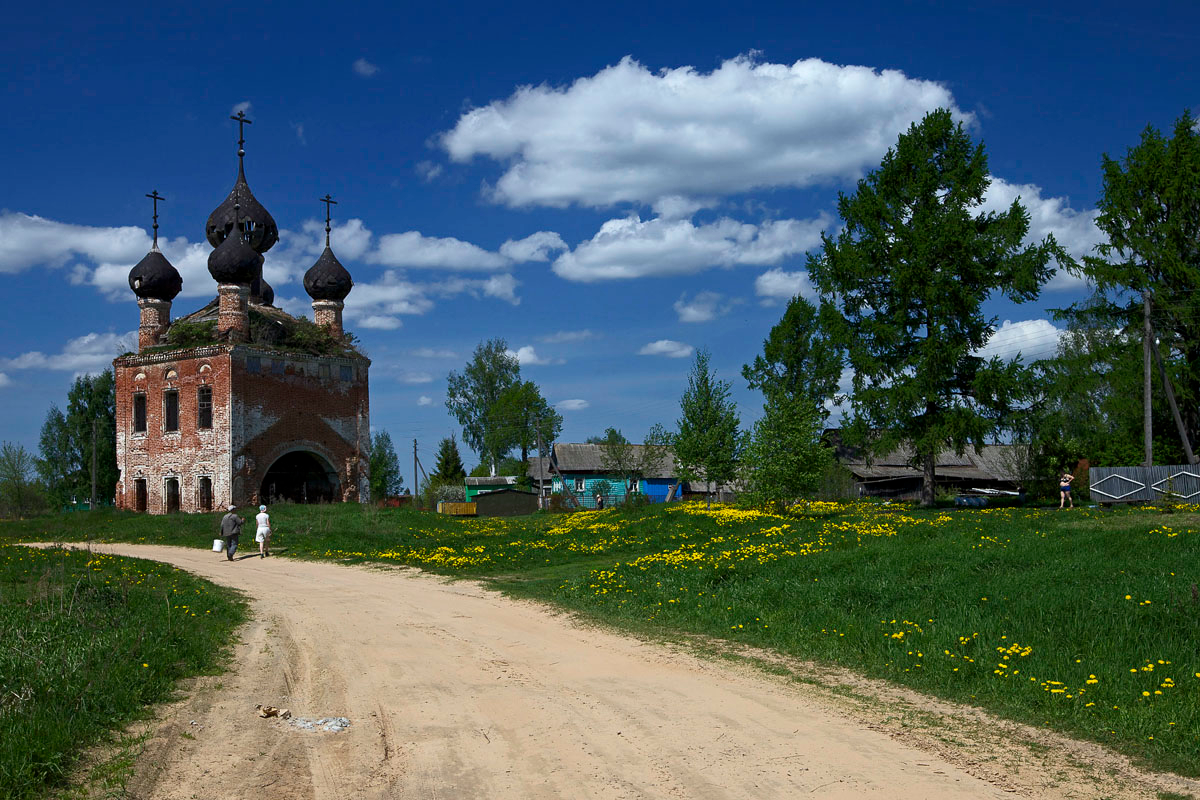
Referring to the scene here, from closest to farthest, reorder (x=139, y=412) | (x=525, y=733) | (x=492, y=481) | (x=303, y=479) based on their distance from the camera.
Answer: (x=525, y=733) < (x=139, y=412) < (x=303, y=479) < (x=492, y=481)

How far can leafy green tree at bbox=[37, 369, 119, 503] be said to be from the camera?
2798 inches

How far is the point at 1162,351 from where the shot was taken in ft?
115

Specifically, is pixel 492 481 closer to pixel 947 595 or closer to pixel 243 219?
pixel 243 219

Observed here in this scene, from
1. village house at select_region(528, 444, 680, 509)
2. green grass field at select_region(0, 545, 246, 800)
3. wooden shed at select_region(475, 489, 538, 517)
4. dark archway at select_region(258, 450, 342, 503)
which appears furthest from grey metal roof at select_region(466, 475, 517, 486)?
green grass field at select_region(0, 545, 246, 800)

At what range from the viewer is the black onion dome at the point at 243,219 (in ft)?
163

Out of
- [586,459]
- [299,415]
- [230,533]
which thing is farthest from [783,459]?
[586,459]

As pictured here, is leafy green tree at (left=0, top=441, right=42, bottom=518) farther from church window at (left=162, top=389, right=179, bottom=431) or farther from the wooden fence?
the wooden fence

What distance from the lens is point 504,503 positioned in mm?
53281

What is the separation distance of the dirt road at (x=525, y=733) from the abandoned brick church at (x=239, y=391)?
35044 mm

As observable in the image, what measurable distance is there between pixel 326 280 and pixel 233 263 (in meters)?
7.19

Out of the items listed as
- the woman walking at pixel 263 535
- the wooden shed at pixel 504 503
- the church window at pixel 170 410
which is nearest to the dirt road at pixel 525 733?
the woman walking at pixel 263 535

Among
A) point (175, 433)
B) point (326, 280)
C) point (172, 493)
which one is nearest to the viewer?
point (175, 433)

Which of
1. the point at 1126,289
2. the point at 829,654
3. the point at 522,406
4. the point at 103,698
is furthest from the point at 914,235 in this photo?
the point at 522,406

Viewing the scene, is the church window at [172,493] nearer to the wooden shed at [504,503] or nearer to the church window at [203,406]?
the church window at [203,406]
